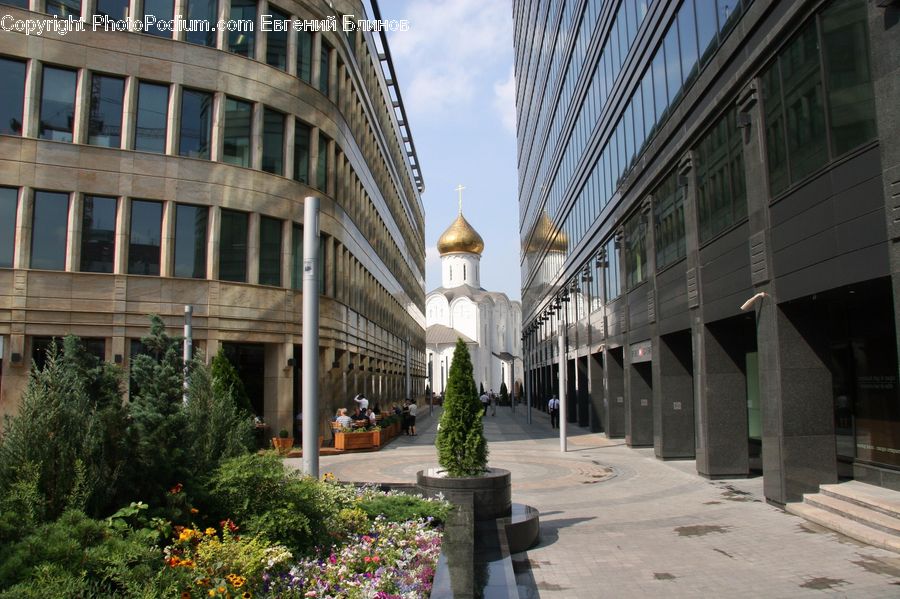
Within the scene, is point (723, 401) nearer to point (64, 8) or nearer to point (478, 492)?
point (478, 492)

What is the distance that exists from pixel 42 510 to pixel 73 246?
18628mm

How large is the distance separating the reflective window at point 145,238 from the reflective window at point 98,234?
0.55 metres

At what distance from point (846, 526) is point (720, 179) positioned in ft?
26.8

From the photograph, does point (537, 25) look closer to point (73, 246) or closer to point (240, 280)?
point (240, 280)

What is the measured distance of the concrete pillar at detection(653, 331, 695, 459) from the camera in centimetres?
2156

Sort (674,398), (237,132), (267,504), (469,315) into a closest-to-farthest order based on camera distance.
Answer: (267,504) → (674,398) → (237,132) → (469,315)

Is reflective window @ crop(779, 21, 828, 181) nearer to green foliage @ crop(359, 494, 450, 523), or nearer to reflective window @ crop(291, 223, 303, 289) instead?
green foliage @ crop(359, 494, 450, 523)

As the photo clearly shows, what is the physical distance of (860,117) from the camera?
10.8m

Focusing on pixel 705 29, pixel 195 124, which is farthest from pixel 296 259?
pixel 705 29

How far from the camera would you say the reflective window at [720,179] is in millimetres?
15477

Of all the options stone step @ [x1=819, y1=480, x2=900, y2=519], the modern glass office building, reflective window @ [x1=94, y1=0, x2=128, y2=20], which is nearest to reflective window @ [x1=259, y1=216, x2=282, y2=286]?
reflective window @ [x1=94, y1=0, x2=128, y2=20]

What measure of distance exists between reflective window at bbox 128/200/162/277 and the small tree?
14783 millimetres

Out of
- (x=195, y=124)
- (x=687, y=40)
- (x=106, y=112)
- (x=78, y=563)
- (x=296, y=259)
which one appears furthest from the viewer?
(x=296, y=259)

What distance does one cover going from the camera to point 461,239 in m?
120
